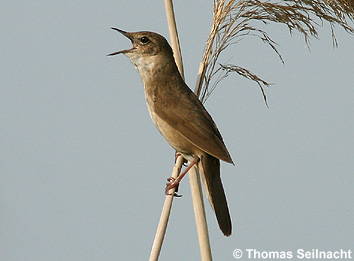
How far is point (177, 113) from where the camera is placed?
2.63m

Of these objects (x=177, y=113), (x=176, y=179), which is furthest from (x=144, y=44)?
(x=176, y=179)

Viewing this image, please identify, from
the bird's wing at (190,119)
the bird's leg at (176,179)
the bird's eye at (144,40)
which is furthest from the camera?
the bird's eye at (144,40)

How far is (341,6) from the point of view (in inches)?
85.5

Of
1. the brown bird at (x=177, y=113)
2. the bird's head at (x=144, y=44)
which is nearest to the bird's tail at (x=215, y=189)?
the brown bird at (x=177, y=113)

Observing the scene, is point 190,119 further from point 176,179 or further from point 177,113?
point 176,179

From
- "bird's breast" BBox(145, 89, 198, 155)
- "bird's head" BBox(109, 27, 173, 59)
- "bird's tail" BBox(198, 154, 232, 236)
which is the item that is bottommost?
"bird's tail" BBox(198, 154, 232, 236)

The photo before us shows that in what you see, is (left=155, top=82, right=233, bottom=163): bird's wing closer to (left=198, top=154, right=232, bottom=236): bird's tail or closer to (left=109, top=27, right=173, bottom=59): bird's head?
(left=198, top=154, right=232, bottom=236): bird's tail

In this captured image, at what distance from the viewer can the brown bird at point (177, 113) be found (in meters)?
2.48

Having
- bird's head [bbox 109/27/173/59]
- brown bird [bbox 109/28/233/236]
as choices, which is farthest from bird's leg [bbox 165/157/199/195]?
bird's head [bbox 109/27/173/59]

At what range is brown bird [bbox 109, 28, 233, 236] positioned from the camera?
248cm

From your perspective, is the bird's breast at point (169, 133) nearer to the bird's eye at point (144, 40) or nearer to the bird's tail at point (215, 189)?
the bird's tail at point (215, 189)

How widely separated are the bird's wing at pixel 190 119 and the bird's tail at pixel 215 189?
83 mm

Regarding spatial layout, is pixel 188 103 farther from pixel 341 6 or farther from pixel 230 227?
pixel 341 6

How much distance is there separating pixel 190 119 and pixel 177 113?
8 centimetres
